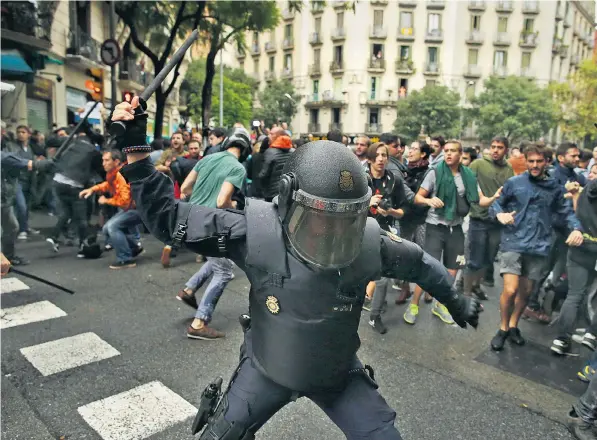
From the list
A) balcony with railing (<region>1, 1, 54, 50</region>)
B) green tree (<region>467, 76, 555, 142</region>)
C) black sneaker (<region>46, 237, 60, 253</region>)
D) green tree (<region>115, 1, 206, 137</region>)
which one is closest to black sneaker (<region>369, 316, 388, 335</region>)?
black sneaker (<region>46, 237, 60, 253</region>)

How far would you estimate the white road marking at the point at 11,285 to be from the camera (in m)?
5.63

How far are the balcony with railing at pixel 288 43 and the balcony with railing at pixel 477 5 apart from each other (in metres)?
18.5

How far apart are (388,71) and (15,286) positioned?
160ft

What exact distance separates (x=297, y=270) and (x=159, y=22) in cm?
1534

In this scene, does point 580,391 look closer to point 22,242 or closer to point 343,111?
point 22,242

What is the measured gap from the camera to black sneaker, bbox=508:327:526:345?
14.8ft

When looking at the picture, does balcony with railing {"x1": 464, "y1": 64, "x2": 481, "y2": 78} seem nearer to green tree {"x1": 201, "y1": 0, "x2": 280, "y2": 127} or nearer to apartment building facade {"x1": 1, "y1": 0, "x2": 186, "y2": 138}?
apartment building facade {"x1": 1, "y1": 0, "x2": 186, "y2": 138}

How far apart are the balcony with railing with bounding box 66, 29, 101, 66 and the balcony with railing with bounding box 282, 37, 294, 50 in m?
35.7

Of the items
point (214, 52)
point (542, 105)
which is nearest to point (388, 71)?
point (542, 105)

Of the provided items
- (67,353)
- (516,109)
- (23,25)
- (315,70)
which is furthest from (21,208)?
(315,70)

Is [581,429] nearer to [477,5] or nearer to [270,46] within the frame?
[477,5]

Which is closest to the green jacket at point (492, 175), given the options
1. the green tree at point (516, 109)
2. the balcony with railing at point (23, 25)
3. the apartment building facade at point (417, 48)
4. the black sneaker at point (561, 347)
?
the black sneaker at point (561, 347)

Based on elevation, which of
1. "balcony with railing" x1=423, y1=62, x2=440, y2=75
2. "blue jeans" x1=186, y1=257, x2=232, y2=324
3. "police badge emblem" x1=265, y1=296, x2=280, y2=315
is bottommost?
"blue jeans" x1=186, y1=257, x2=232, y2=324

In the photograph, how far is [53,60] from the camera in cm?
1575
